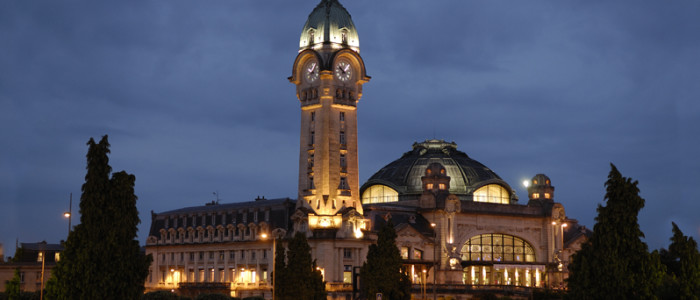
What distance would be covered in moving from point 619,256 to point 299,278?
1939 inches

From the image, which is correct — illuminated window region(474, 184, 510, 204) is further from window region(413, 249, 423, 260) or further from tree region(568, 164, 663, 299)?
tree region(568, 164, 663, 299)

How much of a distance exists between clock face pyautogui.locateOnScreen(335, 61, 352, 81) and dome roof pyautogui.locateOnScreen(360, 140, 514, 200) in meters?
26.1

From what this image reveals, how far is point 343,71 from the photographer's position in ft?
535

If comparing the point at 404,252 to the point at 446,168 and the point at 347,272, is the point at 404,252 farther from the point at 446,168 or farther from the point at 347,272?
the point at 446,168

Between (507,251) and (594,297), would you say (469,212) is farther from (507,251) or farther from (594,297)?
(594,297)

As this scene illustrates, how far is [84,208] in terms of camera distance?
8000 cm

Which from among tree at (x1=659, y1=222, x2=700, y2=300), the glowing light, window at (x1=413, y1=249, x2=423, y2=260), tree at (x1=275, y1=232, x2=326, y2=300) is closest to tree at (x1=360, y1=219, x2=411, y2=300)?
tree at (x1=275, y1=232, x2=326, y2=300)

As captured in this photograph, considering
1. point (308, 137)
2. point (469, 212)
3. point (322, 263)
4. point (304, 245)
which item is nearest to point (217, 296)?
point (304, 245)

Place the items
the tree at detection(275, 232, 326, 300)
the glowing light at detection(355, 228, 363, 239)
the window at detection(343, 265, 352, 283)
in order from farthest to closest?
the glowing light at detection(355, 228, 363, 239)
the window at detection(343, 265, 352, 283)
the tree at detection(275, 232, 326, 300)

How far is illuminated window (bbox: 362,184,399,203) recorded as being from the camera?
181 meters

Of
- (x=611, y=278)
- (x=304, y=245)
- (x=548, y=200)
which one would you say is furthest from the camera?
(x=548, y=200)

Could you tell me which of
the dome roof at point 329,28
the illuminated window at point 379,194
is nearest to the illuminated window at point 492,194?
the illuminated window at point 379,194

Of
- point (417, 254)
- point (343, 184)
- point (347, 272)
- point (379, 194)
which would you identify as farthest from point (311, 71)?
point (417, 254)

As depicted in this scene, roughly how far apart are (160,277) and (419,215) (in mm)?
51003
